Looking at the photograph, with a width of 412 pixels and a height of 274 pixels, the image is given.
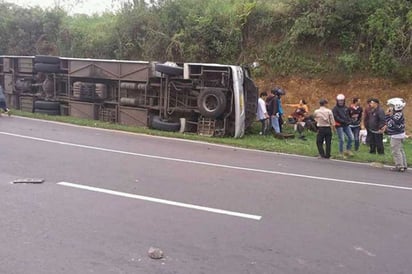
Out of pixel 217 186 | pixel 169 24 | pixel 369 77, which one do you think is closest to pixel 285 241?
pixel 217 186

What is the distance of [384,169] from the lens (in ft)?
36.1

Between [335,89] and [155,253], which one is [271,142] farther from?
[155,253]

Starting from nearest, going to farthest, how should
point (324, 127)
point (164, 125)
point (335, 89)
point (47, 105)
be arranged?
point (324, 127) < point (164, 125) < point (335, 89) < point (47, 105)

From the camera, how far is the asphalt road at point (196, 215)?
4711 millimetres

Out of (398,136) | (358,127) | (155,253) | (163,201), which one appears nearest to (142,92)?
(358,127)

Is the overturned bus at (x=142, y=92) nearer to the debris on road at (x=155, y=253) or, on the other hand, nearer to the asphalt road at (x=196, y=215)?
the asphalt road at (x=196, y=215)

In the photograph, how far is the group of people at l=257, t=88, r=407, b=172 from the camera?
10.9 metres

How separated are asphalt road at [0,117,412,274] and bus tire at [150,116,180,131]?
481 centimetres

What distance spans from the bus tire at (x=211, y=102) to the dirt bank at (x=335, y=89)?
410 centimetres

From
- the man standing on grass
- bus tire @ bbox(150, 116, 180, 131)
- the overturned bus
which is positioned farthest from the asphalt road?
bus tire @ bbox(150, 116, 180, 131)

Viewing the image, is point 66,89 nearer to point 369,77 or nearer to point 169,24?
point 169,24

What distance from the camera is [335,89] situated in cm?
1762

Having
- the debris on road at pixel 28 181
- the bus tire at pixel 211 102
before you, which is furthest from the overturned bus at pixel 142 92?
the debris on road at pixel 28 181

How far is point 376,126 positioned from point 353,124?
0.96 m
